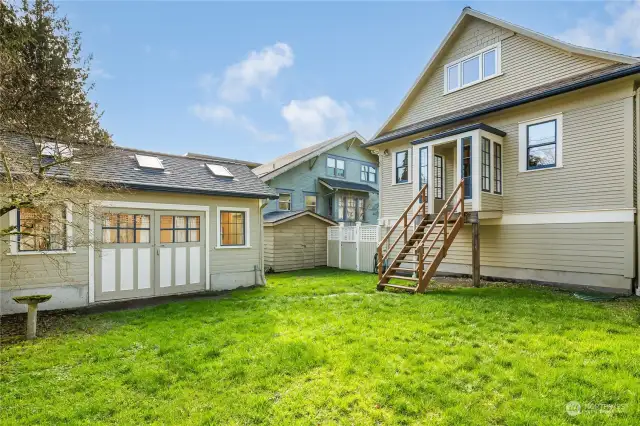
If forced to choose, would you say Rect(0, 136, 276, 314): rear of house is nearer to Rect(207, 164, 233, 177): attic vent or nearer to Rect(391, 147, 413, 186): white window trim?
Rect(207, 164, 233, 177): attic vent

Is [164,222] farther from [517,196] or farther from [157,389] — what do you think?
[517,196]

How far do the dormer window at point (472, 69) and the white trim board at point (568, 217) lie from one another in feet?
15.2

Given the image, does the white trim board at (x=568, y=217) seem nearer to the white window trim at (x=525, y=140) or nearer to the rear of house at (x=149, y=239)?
the white window trim at (x=525, y=140)

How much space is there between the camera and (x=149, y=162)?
29.3 feet

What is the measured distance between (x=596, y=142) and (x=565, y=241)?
2549 mm

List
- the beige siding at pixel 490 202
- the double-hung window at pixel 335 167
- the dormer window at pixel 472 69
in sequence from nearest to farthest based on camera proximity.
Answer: the beige siding at pixel 490 202, the dormer window at pixel 472 69, the double-hung window at pixel 335 167

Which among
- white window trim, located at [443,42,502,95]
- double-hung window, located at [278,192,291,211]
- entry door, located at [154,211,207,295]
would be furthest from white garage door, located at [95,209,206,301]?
double-hung window, located at [278,192,291,211]

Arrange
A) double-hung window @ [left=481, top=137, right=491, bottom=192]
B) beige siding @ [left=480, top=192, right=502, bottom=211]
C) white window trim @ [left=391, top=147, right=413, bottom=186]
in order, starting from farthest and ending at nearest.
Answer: white window trim @ [left=391, top=147, right=413, bottom=186] < double-hung window @ [left=481, top=137, right=491, bottom=192] < beige siding @ [left=480, top=192, right=502, bottom=211]

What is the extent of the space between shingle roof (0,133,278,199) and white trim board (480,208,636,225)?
23.1 ft

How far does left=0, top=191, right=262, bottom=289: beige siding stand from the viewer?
21.6ft

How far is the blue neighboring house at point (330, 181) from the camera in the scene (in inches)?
749

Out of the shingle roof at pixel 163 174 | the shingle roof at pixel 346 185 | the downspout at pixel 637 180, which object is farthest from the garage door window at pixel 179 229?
the shingle roof at pixel 346 185

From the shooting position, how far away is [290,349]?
4.36 m

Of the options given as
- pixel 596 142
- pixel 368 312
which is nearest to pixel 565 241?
pixel 596 142
